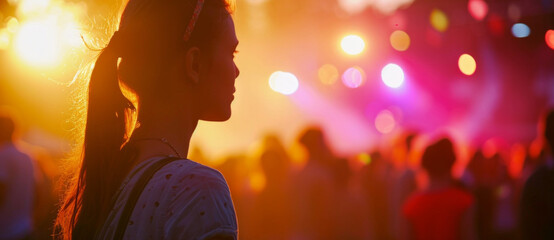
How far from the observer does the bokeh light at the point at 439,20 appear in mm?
24375

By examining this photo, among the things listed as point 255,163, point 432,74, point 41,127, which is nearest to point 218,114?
point 255,163

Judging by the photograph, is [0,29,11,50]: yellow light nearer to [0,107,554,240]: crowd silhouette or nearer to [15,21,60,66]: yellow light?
[15,21,60,66]: yellow light

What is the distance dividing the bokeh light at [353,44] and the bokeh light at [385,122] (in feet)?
21.7

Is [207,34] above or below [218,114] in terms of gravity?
above

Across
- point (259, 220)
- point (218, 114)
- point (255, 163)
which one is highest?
point (218, 114)

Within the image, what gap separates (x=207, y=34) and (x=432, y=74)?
29.9 metres

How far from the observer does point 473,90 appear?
31.0 m

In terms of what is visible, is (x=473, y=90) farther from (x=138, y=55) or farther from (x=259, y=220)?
(x=138, y=55)

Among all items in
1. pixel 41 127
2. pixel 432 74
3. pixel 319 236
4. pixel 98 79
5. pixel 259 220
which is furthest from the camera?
pixel 432 74

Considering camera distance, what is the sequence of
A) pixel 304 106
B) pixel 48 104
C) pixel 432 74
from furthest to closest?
pixel 304 106 → pixel 432 74 → pixel 48 104

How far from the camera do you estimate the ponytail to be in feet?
5.54

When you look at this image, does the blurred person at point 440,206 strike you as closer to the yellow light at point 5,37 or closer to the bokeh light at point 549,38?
the yellow light at point 5,37

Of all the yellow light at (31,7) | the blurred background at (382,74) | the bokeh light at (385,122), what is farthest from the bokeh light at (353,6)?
the yellow light at (31,7)

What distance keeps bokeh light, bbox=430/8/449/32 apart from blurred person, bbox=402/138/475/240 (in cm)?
2020
